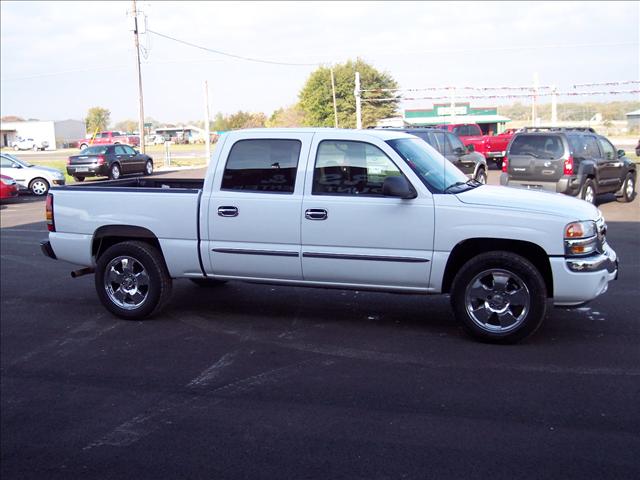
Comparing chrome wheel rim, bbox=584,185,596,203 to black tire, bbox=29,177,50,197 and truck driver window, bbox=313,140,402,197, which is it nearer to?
truck driver window, bbox=313,140,402,197

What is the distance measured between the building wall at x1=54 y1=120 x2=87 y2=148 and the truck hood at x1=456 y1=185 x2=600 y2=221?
91.3m

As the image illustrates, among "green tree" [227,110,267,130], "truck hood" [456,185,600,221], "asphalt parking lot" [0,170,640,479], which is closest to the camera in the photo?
"asphalt parking lot" [0,170,640,479]

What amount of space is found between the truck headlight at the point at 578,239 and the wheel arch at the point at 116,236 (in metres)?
4.10

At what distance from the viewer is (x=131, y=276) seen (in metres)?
8.02

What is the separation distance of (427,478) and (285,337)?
10.4 ft

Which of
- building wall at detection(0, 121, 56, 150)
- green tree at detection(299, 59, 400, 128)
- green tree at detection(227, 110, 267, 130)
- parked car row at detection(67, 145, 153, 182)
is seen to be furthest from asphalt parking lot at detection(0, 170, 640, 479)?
building wall at detection(0, 121, 56, 150)

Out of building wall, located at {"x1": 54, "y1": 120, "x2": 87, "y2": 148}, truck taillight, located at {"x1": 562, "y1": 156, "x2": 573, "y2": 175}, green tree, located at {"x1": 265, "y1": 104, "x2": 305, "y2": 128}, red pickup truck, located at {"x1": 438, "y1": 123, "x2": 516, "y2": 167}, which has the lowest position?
truck taillight, located at {"x1": 562, "y1": 156, "x2": 573, "y2": 175}

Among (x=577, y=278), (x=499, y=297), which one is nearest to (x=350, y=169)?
(x=499, y=297)

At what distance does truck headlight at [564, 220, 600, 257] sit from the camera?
6500 mm

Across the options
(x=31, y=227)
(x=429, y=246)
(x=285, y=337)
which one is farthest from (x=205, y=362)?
(x=31, y=227)

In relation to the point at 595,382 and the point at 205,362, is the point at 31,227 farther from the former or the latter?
the point at 595,382

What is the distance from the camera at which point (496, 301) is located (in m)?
6.73

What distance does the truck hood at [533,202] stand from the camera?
260 inches

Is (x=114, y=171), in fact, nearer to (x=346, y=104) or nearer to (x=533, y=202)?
(x=346, y=104)
